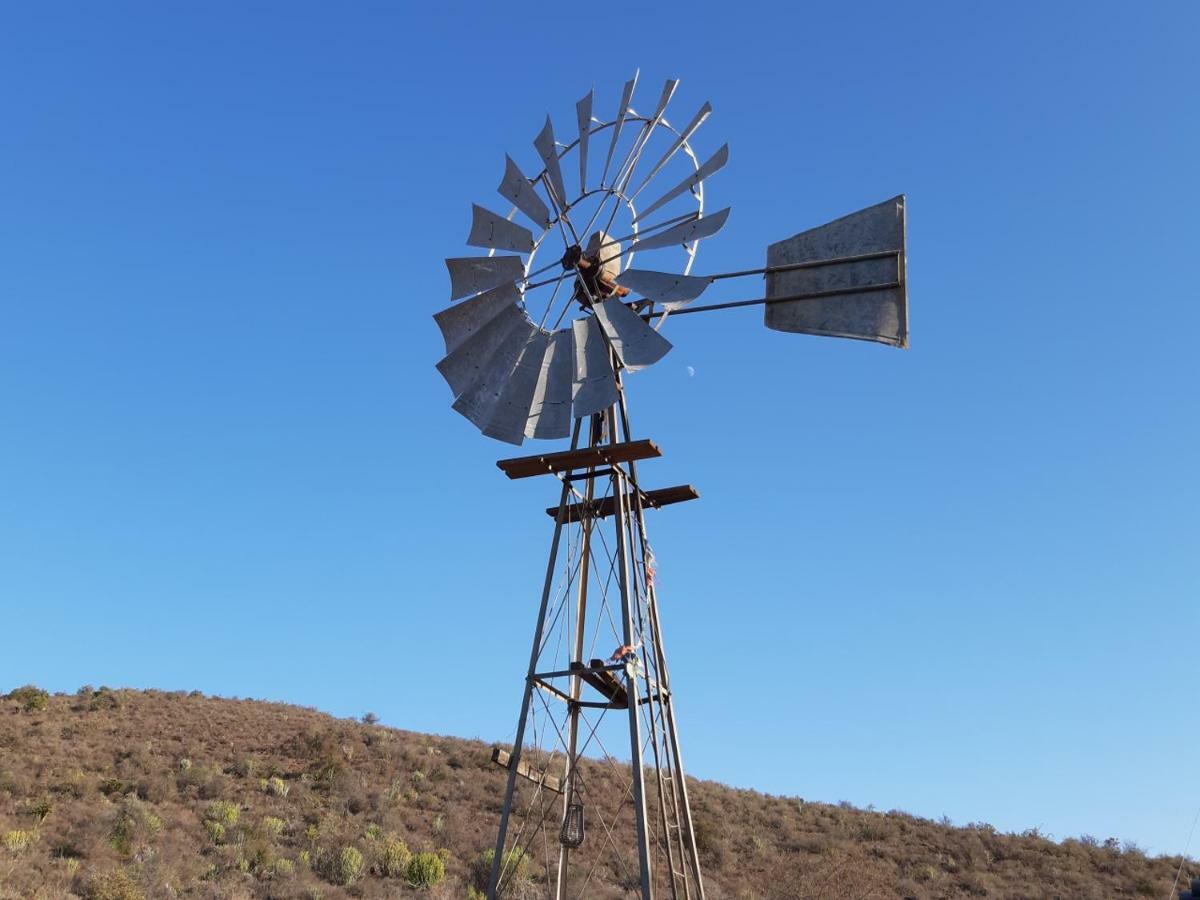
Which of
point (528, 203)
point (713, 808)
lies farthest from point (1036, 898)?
point (528, 203)

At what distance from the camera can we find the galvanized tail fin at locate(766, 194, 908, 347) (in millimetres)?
9695

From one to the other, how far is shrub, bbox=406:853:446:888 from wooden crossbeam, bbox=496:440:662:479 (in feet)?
31.0

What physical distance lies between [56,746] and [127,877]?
894cm

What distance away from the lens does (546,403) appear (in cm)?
1002

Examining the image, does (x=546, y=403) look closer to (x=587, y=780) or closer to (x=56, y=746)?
(x=587, y=780)

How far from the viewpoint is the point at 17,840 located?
54.8ft

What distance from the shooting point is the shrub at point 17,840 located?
16.4m

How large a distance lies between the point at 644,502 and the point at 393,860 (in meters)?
9.86

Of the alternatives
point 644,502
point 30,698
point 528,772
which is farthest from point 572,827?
point 30,698

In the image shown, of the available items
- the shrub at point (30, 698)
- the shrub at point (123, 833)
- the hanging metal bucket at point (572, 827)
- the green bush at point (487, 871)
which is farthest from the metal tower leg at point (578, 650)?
the shrub at point (30, 698)

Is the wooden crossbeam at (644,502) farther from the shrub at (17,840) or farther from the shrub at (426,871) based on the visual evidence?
the shrub at (17,840)

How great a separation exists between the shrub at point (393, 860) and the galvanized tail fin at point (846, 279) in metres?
12.0

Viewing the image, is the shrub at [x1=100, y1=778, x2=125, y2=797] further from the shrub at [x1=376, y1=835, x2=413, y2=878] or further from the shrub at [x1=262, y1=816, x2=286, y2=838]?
the shrub at [x1=376, y1=835, x2=413, y2=878]

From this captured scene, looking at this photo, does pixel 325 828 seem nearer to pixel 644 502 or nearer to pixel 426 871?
pixel 426 871
